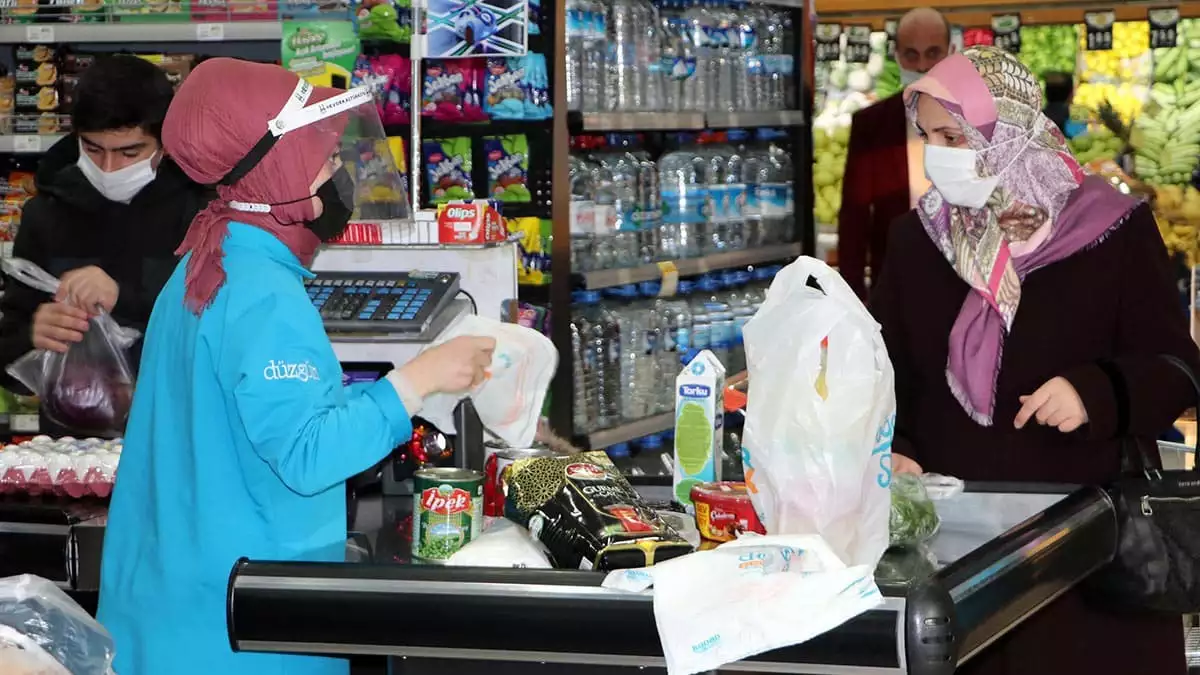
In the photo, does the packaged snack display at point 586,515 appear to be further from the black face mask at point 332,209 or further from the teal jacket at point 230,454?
the black face mask at point 332,209

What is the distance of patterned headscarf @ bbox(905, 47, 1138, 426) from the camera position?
2686 millimetres

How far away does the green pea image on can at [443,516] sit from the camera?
1.98 m

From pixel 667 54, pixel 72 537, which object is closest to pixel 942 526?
pixel 72 537

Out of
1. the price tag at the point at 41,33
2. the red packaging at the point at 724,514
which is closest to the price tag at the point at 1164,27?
the price tag at the point at 41,33

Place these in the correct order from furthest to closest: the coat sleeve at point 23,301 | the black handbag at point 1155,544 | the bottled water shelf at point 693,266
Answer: the bottled water shelf at point 693,266 < the coat sleeve at point 23,301 < the black handbag at point 1155,544

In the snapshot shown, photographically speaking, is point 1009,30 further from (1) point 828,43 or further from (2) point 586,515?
(2) point 586,515

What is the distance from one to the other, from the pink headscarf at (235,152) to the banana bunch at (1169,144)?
503cm

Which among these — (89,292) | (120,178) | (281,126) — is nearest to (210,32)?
(120,178)

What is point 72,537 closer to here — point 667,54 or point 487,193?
point 487,193

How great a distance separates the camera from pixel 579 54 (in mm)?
4812

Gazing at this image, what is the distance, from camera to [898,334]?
2889 mm

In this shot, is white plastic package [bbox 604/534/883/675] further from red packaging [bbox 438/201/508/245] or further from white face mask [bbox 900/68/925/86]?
white face mask [bbox 900/68/925/86]

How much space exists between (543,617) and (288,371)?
0.46m

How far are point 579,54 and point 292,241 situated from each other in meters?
2.96
